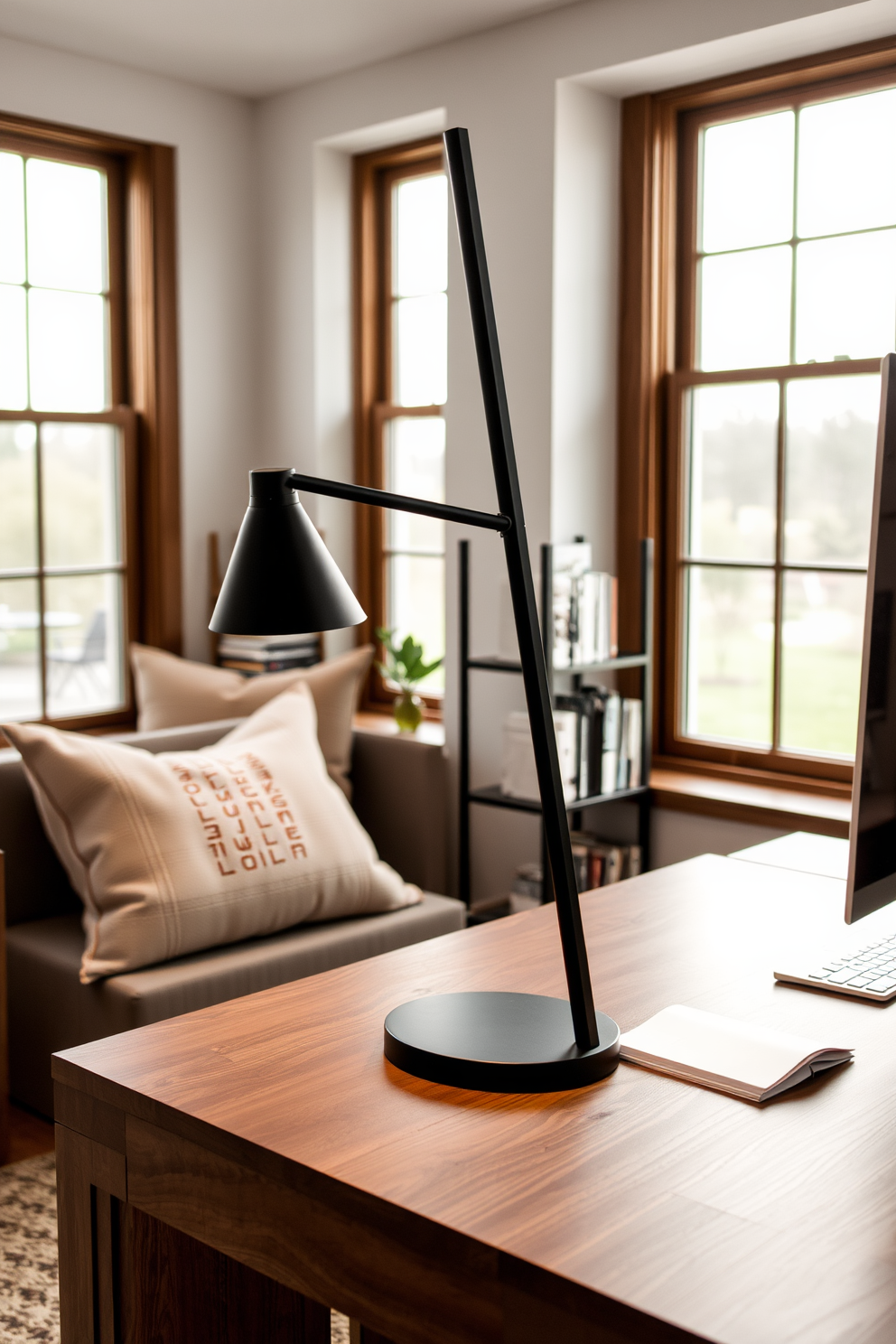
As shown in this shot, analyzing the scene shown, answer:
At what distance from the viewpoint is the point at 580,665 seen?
338 centimetres

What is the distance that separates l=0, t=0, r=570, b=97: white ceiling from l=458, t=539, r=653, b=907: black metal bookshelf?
1.44 meters

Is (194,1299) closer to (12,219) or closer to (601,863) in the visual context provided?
(601,863)

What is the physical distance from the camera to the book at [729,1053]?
1271 mm

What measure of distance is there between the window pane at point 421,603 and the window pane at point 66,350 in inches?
43.9

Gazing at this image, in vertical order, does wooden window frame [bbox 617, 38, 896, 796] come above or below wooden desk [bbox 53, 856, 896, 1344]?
above

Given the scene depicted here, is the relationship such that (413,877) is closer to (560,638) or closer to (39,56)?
(560,638)

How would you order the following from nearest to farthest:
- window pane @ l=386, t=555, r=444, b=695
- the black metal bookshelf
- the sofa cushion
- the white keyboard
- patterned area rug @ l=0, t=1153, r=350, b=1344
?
the white keyboard → patterned area rug @ l=0, t=1153, r=350, b=1344 → the sofa cushion → the black metal bookshelf → window pane @ l=386, t=555, r=444, b=695

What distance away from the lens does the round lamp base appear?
127 centimetres

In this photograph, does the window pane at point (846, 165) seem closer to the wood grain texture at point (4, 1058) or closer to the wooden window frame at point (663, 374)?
the wooden window frame at point (663, 374)

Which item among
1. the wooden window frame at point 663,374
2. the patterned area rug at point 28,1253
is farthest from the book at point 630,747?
the patterned area rug at point 28,1253

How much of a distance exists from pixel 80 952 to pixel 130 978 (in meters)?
0.24

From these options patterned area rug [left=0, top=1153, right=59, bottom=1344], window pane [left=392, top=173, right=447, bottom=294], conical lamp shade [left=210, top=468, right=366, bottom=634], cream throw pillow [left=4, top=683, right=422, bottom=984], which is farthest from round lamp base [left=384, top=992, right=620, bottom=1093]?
window pane [left=392, top=173, right=447, bottom=294]

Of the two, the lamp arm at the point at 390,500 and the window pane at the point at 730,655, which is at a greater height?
the lamp arm at the point at 390,500

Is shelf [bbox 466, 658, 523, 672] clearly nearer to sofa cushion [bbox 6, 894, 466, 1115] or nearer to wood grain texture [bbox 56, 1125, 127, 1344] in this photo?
sofa cushion [bbox 6, 894, 466, 1115]
